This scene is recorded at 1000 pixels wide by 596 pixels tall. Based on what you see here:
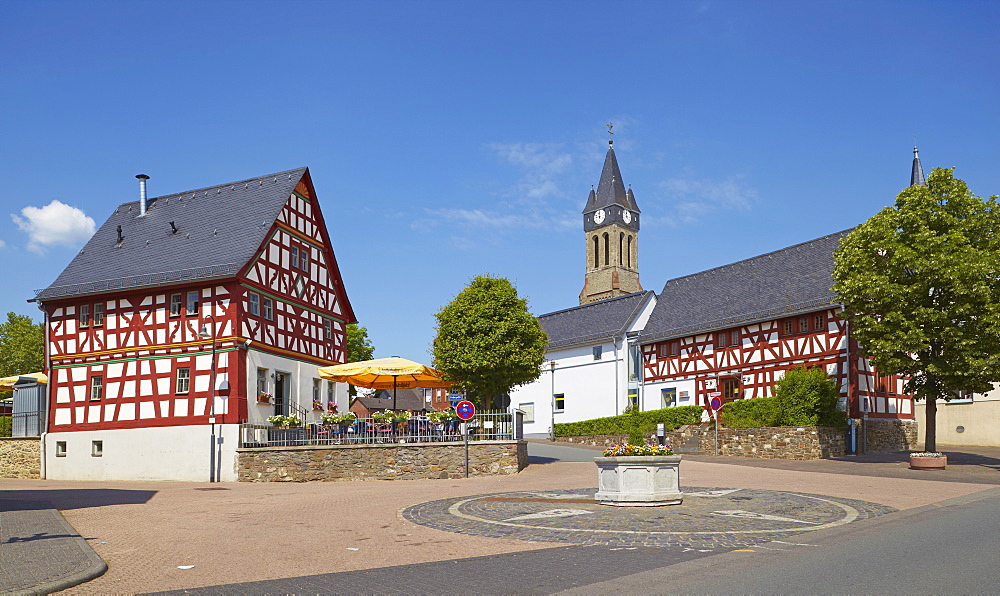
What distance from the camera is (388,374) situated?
89.1 ft

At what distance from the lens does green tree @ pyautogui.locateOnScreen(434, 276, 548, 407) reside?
94.7ft

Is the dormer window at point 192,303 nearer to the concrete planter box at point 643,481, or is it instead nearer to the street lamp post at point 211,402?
the street lamp post at point 211,402

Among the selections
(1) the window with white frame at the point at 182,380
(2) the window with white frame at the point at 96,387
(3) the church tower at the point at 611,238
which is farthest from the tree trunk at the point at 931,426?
(3) the church tower at the point at 611,238

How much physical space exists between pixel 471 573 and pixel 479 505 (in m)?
7.34

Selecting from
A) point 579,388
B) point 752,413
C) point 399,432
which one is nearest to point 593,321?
point 579,388

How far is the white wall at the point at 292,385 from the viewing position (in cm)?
2978

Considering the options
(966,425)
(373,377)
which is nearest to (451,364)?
(373,377)

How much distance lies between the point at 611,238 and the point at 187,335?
76.3m

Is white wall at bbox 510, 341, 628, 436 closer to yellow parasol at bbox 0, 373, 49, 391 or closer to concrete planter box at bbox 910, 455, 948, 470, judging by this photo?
concrete planter box at bbox 910, 455, 948, 470

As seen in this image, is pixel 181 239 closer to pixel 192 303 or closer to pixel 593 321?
pixel 192 303

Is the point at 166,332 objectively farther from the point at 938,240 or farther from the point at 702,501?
the point at 938,240

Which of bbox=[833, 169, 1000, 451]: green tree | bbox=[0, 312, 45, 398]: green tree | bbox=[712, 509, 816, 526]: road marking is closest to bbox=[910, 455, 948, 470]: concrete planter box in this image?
bbox=[833, 169, 1000, 451]: green tree

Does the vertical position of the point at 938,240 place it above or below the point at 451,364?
above

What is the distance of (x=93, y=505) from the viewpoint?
17.8m
